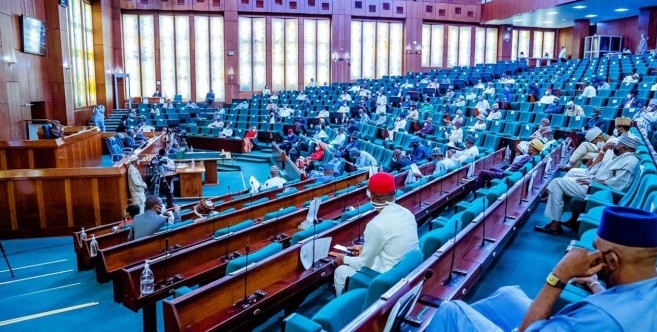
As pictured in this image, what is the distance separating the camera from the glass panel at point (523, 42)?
23031 mm

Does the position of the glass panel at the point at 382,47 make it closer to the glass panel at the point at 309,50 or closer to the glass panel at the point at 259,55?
the glass panel at the point at 309,50

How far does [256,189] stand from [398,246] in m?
4.56

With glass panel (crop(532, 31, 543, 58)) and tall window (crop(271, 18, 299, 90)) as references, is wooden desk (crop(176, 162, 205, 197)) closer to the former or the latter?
tall window (crop(271, 18, 299, 90))

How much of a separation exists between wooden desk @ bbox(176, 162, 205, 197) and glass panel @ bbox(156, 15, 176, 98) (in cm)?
1174

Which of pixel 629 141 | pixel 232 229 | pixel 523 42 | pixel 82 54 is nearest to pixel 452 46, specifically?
pixel 523 42

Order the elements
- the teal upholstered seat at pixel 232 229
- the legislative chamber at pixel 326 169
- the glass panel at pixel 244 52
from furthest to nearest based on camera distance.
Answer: the glass panel at pixel 244 52, the teal upholstered seat at pixel 232 229, the legislative chamber at pixel 326 169

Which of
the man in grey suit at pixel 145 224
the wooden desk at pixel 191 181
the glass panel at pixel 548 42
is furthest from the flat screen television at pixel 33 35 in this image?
the glass panel at pixel 548 42

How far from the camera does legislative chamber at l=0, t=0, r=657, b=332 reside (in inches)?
96.7

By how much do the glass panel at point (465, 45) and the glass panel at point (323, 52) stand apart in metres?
6.04

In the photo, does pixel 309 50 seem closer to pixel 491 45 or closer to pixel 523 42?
pixel 491 45

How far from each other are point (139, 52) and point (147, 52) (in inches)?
11.6

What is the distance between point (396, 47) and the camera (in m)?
21.7

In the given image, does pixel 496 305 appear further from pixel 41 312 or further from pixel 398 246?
pixel 41 312

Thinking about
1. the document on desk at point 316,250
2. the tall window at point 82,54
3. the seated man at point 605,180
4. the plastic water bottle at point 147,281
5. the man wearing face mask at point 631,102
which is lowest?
the plastic water bottle at point 147,281
